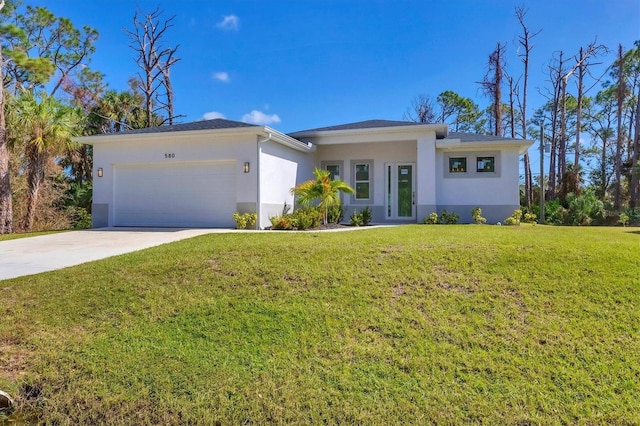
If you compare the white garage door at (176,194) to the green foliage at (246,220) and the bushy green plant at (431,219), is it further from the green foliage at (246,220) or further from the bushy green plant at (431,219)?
the bushy green plant at (431,219)

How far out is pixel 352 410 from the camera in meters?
3.16

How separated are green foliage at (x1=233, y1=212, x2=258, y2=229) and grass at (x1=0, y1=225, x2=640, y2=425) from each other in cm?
550

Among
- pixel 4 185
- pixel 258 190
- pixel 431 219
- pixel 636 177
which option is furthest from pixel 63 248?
pixel 636 177

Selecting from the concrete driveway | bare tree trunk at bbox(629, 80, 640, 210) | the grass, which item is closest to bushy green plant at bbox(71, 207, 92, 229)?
the concrete driveway

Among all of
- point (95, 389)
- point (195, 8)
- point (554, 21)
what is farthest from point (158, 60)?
point (95, 389)

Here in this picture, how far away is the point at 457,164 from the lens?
1499 cm

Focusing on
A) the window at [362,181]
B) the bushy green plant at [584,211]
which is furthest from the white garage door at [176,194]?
the bushy green plant at [584,211]

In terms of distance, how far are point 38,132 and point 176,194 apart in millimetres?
5958

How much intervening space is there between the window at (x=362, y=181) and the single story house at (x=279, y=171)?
0.04m

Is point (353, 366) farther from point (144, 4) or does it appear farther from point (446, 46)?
point (144, 4)

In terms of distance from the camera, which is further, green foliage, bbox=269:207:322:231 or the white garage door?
the white garage door

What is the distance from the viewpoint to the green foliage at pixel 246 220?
11.8 m

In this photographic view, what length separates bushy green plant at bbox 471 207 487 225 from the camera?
46.9 ft

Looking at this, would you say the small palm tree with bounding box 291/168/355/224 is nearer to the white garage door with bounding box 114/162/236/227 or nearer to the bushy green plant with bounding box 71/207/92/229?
the white garage door with bounding box 114/162/236/227
